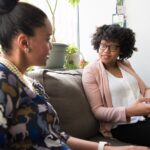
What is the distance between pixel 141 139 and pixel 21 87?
107 centimetres

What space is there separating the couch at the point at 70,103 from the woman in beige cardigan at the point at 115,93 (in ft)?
0.17

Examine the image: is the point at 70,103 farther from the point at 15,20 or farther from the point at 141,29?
the point at 141,29

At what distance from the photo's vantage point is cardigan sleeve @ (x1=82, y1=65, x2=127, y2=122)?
172cm

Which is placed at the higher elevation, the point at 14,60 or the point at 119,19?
the point at 119,19

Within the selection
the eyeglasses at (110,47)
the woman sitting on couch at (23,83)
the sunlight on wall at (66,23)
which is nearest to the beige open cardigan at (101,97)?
the eyeglasses at (110,47)

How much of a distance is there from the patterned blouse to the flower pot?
125 cm

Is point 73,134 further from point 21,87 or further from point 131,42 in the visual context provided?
point 131,42

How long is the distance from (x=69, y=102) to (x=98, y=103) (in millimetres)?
216

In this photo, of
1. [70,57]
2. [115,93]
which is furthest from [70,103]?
[70,57]

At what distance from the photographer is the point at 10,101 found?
2.80 feet

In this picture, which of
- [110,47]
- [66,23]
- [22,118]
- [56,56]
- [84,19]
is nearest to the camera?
[22,118]

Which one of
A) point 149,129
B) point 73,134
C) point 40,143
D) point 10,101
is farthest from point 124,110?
point 10,101

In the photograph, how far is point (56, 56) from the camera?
2.24 metres

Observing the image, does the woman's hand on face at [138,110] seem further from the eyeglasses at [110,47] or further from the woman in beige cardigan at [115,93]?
the eyeglasses at [110,47]
